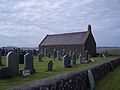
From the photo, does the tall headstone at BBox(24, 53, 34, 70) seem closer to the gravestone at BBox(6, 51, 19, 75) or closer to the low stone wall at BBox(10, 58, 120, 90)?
the gravestone at BBox(6, 51, 19, 75)

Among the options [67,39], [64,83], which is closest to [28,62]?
[64,83]

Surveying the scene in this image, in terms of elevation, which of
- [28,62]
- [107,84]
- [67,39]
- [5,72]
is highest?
[67,39]

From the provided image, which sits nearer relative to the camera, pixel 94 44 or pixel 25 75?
pixel 25 75

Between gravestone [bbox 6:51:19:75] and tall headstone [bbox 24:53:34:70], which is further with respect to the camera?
tall headstone [bbox 24:53:34:70]

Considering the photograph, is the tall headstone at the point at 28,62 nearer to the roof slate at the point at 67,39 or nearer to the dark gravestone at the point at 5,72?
the dark gravestone at the point at 5,72

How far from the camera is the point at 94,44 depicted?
200ft

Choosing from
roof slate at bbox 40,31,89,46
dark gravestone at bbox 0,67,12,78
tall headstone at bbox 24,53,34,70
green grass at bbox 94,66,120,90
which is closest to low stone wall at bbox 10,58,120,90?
green grass at bbox 94,66,120,90

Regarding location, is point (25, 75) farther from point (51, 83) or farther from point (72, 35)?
point (72, 35)

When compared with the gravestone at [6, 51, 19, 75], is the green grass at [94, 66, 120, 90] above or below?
below

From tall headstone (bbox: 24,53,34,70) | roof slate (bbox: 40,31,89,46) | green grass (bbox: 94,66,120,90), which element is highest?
roof slate (bbox: 40,31,89,46)

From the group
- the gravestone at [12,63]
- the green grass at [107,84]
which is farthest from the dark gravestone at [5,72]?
the green grass at [107,84]

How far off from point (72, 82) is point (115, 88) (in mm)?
4748

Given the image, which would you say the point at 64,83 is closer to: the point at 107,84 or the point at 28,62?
the point at 107,84

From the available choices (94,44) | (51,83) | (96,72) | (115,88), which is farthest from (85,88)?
(94,44)
